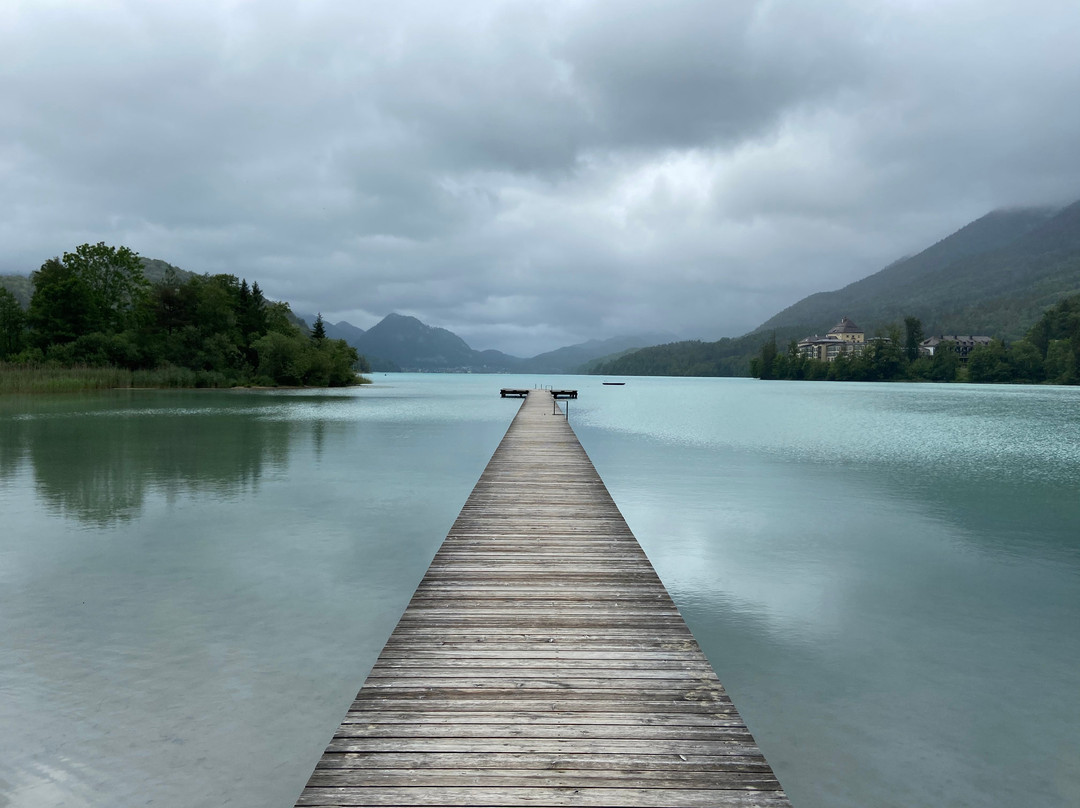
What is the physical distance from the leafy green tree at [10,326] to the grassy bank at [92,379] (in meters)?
9.62

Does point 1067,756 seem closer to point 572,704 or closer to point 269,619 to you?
point 572,704

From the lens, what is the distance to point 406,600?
25.6 feet

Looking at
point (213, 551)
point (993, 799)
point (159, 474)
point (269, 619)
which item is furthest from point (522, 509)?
point (159, 474)

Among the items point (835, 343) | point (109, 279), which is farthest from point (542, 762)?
point (835, 343)

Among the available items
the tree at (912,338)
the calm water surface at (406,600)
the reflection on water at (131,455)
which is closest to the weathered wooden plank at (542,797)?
the calm water surface at (406,600)

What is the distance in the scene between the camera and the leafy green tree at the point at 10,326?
5438cm

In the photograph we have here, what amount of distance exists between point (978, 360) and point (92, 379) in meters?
123

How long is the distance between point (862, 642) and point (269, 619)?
252 inches

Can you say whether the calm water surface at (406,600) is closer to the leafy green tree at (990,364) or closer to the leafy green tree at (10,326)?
the leafy green tree at (10,326)

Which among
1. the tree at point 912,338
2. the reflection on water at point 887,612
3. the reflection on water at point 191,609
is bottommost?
the reflection on water at point 887,612

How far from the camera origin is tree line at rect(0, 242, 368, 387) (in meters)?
54.5

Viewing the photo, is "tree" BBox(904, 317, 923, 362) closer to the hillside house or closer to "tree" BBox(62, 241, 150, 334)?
the hillside house

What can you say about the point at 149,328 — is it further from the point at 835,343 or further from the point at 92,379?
the point at 835,343

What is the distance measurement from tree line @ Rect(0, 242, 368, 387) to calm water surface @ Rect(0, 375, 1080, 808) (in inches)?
1646
